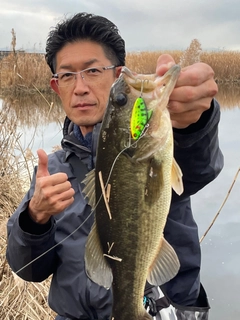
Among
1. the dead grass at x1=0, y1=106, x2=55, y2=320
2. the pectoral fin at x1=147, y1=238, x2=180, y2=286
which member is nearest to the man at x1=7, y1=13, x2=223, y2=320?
the pectoral fin at x1=147, y1=238, x2=180, y2=286

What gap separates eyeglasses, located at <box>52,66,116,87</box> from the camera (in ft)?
8.51

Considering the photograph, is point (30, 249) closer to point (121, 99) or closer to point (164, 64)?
point (121, 99)

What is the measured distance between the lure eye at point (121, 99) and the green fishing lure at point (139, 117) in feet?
0.18

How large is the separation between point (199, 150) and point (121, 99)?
50cm

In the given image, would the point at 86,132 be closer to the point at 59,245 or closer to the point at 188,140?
the point at 59,245

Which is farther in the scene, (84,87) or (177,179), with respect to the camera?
(84,87)

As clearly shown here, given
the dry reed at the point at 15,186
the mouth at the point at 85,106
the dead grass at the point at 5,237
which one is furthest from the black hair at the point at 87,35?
the dead grass at the point at 5,237

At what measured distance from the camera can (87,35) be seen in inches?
108

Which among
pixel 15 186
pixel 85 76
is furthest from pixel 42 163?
pixel 15 186

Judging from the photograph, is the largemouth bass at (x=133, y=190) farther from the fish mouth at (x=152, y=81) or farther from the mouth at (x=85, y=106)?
the mouth at (x=85, y=106)

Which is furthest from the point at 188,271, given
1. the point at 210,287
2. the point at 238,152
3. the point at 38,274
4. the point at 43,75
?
the point at 43,75

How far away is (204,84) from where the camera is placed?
1620 mm

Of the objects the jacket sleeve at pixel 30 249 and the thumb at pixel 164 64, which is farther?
the jacket sleeve at pixel 30 249

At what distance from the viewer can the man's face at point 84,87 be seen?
254 centimetres
